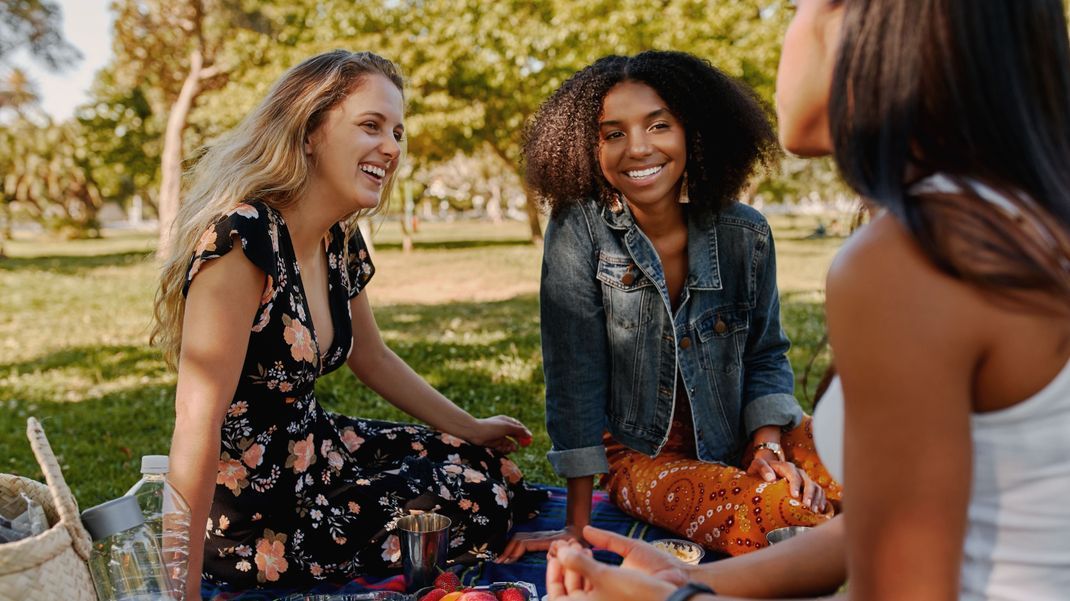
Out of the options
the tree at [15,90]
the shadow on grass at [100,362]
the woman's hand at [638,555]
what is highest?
the tree at [15,90]

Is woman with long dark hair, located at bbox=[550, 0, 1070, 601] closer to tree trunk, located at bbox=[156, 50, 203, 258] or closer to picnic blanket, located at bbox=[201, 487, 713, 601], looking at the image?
picnic blanket, located at bbox=[201, 487, 713, 601]

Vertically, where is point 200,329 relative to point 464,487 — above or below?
above

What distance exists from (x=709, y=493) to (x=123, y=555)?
2078 millimetres

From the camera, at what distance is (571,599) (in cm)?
167

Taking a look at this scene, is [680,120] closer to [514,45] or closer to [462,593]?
[462,593]

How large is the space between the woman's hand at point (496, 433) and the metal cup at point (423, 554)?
0.79 m

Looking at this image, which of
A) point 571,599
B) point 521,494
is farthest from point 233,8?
point 571,599

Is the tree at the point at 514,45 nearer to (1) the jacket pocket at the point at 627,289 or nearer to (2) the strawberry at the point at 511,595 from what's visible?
(1) the jacket pocket at the point at 627,289

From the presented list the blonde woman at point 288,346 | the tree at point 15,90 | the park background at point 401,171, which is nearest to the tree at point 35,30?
the park background at point 401,171

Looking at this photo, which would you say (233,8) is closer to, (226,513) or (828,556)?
(226,513)

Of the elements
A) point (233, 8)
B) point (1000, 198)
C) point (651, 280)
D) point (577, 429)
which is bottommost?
point (577, 429)

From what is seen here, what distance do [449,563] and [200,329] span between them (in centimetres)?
141

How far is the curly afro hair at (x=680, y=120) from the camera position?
139 inches

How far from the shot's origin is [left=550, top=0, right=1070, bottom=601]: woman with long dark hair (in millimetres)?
1162
